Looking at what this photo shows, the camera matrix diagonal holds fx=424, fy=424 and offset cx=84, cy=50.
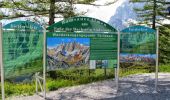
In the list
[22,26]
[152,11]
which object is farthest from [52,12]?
[152,11]

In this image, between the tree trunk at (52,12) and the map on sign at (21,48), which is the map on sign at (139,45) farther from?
the tree trunk at (52,12)

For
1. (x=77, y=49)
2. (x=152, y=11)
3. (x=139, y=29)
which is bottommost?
(x=77, y=49)

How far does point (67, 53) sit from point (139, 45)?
7.93 feet

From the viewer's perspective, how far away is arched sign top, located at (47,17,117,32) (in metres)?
11.0

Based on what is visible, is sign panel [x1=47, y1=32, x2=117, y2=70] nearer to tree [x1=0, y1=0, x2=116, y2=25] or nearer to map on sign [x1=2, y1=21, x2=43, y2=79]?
map on sign [x1=2, y1=21, x2=43, y2=79]

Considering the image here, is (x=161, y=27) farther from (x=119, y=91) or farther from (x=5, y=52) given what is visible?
(x=5, y=52)

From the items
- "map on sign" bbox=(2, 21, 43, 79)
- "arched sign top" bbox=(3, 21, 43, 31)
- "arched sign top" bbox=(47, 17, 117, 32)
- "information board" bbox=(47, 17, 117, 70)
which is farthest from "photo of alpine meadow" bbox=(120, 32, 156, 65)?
"arched sign top" bbox=(3, 21, 43, 31)

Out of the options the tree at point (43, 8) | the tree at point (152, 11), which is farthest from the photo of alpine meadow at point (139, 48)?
the tree at point (152, 11)

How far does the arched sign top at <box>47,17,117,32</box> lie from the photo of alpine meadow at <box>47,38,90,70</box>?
1.00 feet

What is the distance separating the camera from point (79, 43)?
11281 millimetres

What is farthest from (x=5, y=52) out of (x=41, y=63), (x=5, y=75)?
(x=41, y=63)

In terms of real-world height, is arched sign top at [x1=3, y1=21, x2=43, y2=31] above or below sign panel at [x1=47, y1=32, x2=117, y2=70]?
above

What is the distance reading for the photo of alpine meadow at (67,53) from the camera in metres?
10.8

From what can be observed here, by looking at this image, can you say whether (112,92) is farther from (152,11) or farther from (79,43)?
(152,11)
